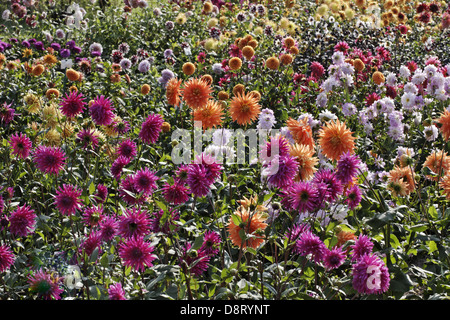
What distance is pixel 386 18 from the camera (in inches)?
294

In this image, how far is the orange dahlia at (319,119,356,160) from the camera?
2027mm

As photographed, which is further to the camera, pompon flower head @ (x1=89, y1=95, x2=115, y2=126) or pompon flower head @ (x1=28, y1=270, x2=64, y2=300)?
pompon flower head @ (x1=89, y1=95, x2=115, y2=126)

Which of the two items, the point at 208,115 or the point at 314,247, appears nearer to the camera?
the point at 314,247

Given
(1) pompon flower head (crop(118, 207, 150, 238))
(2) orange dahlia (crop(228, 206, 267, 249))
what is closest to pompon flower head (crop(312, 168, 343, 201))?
(2) orange dahlia (crop(228, 206, 267, 249))

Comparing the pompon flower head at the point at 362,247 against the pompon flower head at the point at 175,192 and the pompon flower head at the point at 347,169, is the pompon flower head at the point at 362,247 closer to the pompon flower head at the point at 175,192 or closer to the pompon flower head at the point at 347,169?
the pompon flower head at the point at 347,169

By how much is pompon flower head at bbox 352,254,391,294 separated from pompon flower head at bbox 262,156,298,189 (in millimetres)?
445

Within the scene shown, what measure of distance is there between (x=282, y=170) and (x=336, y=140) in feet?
1.03

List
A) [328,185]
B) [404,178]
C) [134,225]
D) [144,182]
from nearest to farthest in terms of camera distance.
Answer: [134,225] → [328,185] → [144,182] → [404,178]

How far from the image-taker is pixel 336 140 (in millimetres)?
2041

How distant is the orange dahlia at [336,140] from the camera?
2.03 m

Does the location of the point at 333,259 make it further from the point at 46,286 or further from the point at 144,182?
the point at 46,286

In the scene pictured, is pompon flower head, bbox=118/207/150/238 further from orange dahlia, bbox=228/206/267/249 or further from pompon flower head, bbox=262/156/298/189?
pompon flower head, bbox=262/156/298/189

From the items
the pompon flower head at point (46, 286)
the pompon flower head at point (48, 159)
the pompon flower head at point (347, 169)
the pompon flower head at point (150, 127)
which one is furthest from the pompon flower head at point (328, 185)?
the pompon flower head at point (48, 159)

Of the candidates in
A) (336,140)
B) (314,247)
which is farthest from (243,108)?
(314,247)
